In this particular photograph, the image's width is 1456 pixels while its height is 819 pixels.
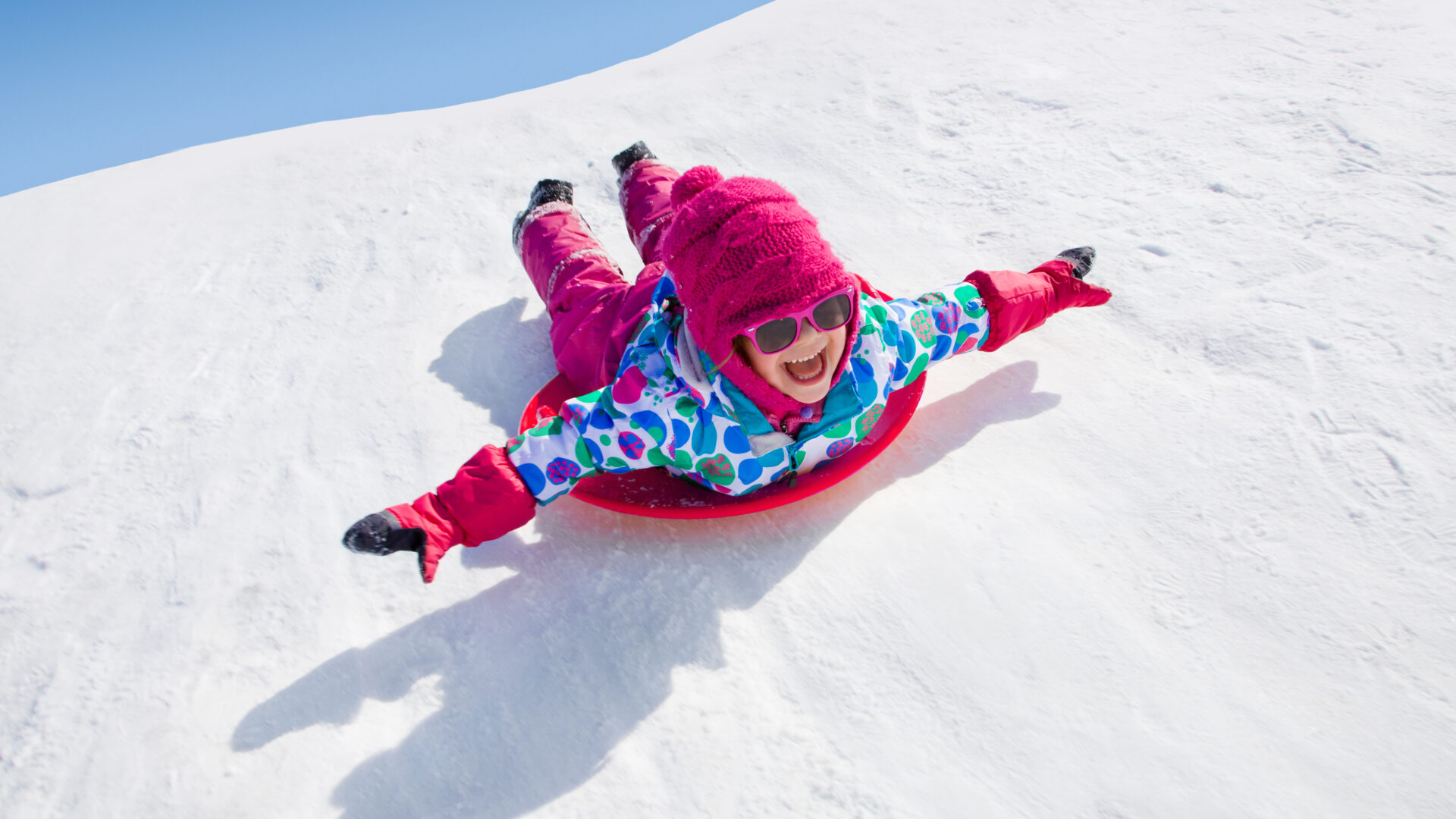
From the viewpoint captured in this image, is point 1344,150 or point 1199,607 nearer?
point 1199,607

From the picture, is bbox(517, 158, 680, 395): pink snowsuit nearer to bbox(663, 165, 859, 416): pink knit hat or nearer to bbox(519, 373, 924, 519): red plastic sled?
bbox(519, 373, 924, 519): red plastic sled

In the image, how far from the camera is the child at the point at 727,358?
154 centimetres

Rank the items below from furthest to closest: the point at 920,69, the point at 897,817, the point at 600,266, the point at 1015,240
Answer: the point at 920,69
the point at 1015,240
the point at 600,266
the point at 897,817

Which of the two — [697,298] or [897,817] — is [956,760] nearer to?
[897,817]

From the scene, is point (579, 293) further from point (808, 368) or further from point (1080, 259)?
point (1080, 259)

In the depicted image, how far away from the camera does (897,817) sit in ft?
4.27

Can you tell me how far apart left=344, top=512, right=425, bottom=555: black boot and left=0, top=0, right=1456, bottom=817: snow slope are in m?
0.23

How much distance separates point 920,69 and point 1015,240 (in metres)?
1.47

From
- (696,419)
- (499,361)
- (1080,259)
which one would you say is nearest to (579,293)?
(499,361)

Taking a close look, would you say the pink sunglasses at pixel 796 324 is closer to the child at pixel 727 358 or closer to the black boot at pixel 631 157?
the child at pixel 727 358

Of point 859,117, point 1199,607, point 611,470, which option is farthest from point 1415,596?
point 859,117

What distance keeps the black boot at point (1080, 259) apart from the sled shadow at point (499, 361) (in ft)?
4.75

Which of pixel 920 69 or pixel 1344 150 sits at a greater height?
pixel 920 69

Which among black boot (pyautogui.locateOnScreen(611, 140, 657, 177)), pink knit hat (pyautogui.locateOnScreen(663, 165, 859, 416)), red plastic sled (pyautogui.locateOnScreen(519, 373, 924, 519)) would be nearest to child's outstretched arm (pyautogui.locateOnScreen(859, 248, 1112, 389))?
red plastic sled (pyautogui.locateOnScreen(519, 373, 924, 519))
